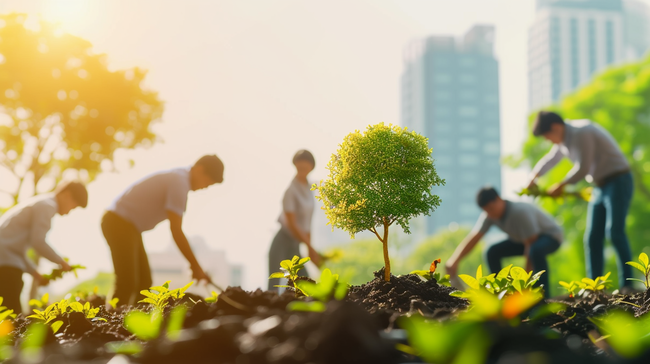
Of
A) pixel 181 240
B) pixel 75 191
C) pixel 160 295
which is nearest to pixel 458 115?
pixel 75 191

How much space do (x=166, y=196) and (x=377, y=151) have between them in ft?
9.94

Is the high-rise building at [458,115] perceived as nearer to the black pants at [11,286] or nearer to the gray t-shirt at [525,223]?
the gray t-shirt at [525,223]

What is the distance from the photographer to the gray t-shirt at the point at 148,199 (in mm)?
4981

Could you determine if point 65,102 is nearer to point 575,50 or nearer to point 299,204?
point 299,204

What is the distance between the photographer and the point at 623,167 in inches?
227

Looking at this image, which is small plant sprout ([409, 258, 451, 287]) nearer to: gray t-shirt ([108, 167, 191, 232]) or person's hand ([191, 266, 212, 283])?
person's hand ([191, 266, 212, 283])

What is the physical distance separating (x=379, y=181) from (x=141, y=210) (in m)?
3.33

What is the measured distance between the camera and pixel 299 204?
644cm

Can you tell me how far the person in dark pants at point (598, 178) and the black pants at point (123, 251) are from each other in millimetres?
4905

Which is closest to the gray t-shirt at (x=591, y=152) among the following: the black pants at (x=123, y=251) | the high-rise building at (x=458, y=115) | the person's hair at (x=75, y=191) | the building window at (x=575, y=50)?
→ the black pants at (x=123, y=251)

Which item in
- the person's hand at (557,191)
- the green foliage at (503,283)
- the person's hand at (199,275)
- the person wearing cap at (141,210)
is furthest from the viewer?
the person's hand at (557,191)

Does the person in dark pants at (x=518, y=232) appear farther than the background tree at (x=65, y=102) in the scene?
No

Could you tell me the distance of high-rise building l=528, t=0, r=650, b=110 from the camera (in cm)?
13062

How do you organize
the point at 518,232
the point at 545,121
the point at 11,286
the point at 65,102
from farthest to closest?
1. the point at 65,102
2. the point at 518,232
3. the point at 545,121
4. the point at 11,286
